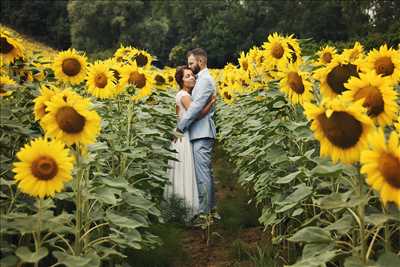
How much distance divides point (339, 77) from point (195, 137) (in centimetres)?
297

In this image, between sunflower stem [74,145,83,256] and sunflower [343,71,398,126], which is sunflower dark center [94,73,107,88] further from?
sunflower [343,71,398,126]

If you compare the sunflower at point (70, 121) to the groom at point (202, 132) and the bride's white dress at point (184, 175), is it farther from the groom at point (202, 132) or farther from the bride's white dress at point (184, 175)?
the bride's white dress at point (184, 175)

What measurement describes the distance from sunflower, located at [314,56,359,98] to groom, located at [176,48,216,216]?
2757 millimetres

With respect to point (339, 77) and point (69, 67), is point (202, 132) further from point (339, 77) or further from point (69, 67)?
point (339, 77)

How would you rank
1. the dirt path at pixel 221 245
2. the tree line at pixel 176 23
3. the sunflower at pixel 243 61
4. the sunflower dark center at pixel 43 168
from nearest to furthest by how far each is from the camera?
the sunflower dark center at pixel 43 168 → the dirt path at pixel 221 245 → the sunflower at pixel 243 61 → the tree line at pixel 176 23

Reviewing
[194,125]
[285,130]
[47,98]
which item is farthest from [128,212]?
[194,125]

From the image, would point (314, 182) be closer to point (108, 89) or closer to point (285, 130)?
point (285, 130)

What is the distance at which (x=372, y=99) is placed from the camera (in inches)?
96.3

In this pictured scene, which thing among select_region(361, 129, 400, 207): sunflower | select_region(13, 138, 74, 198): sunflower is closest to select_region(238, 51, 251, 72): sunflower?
select_region(13, 138, 74, 198): sunflower

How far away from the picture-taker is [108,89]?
3764mm

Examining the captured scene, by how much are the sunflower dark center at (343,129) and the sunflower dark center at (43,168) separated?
113 cm

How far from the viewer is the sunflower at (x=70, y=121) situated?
8.27ft

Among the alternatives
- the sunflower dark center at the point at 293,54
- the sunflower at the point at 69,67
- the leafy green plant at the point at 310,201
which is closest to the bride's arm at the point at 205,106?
the leafy green plant at the point at 310,201

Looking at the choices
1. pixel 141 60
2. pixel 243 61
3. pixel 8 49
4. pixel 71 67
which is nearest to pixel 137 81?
pixel 71 67
